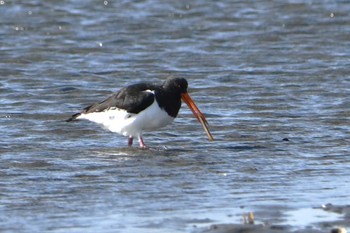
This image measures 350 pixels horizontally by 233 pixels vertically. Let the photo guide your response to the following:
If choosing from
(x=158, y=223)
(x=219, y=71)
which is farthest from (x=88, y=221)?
(x=219, y=71)

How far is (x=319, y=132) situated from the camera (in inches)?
459

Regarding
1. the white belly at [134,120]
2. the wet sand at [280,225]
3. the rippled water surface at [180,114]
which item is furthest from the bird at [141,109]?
the wet sand at [280,225]

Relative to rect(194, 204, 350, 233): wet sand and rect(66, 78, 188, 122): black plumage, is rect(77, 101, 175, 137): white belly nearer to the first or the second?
rect(66, 78, 188, 122): black plumage

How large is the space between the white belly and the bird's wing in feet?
0.15

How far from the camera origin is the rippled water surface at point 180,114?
8531 millimetres

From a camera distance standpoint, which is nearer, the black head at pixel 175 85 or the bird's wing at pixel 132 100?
the bird's wing at pixel 132 100

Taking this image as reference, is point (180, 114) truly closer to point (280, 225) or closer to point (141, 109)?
point (141, 109)

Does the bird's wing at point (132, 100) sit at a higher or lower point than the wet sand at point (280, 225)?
higher

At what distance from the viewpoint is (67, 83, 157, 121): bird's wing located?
1089cm

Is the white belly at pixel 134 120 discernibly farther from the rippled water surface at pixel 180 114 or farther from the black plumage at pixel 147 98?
the rippled water surface at pixel 180 114

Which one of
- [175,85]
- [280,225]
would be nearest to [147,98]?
[175,85]

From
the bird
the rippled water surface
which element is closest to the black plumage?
the bird

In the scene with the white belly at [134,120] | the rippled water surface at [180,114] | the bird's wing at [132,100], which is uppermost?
the bird's wing at [132,100]

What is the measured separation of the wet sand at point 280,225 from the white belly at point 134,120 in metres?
2.98
